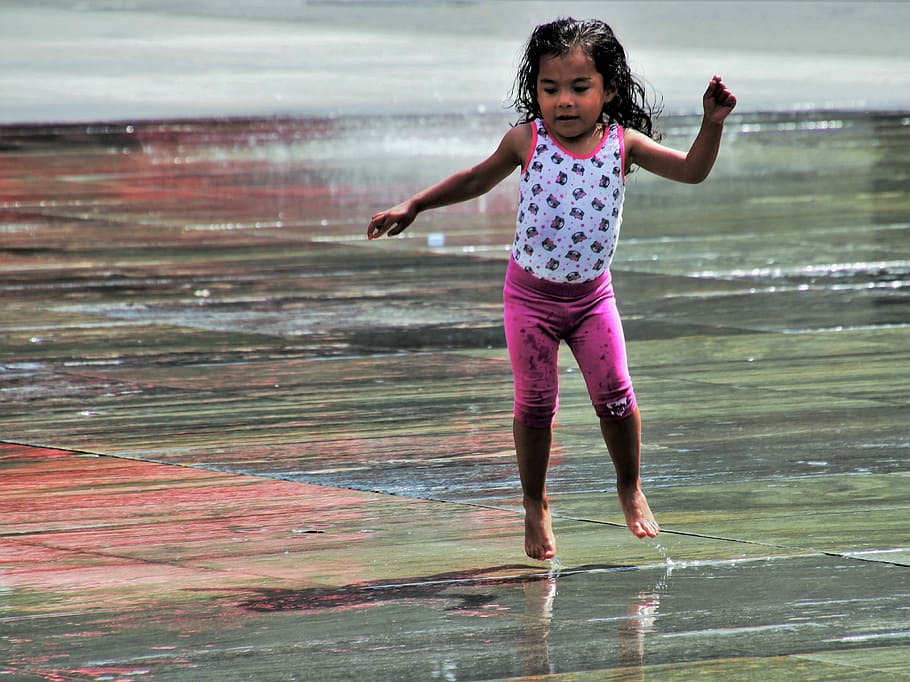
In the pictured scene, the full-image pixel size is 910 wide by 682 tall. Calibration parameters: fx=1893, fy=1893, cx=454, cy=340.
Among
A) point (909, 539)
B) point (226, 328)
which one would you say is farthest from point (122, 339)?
point (909, 539)

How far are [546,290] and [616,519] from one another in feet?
2.62

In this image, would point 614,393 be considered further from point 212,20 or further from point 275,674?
point 212,20

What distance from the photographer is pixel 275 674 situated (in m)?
4.06

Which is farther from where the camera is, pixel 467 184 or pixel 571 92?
pixel 467 184

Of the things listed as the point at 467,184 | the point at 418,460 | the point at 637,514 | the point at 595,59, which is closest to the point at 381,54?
the point at 418,460

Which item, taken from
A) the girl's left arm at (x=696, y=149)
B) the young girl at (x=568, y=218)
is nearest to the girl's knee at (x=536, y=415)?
the young girl at (x=568, y=218)

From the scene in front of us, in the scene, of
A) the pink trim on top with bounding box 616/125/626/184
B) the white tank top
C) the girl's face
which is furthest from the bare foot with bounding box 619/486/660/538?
the girl's face

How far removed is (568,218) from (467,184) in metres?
Result: 0.32

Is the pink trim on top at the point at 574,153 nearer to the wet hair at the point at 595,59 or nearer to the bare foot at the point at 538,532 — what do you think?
the wet hair at the point at 595,59

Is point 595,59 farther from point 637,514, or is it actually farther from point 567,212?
point 637,514

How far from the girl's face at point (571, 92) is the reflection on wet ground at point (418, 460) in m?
1.14

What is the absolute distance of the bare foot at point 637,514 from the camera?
4973 mm

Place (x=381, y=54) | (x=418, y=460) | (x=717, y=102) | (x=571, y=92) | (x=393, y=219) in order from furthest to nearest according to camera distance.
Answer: (x=381, y=54) → (x=418, y=460) → (x=393, y=219) → (x=571, y=92) → (x=717, y=102)

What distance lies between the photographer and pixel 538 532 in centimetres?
496
